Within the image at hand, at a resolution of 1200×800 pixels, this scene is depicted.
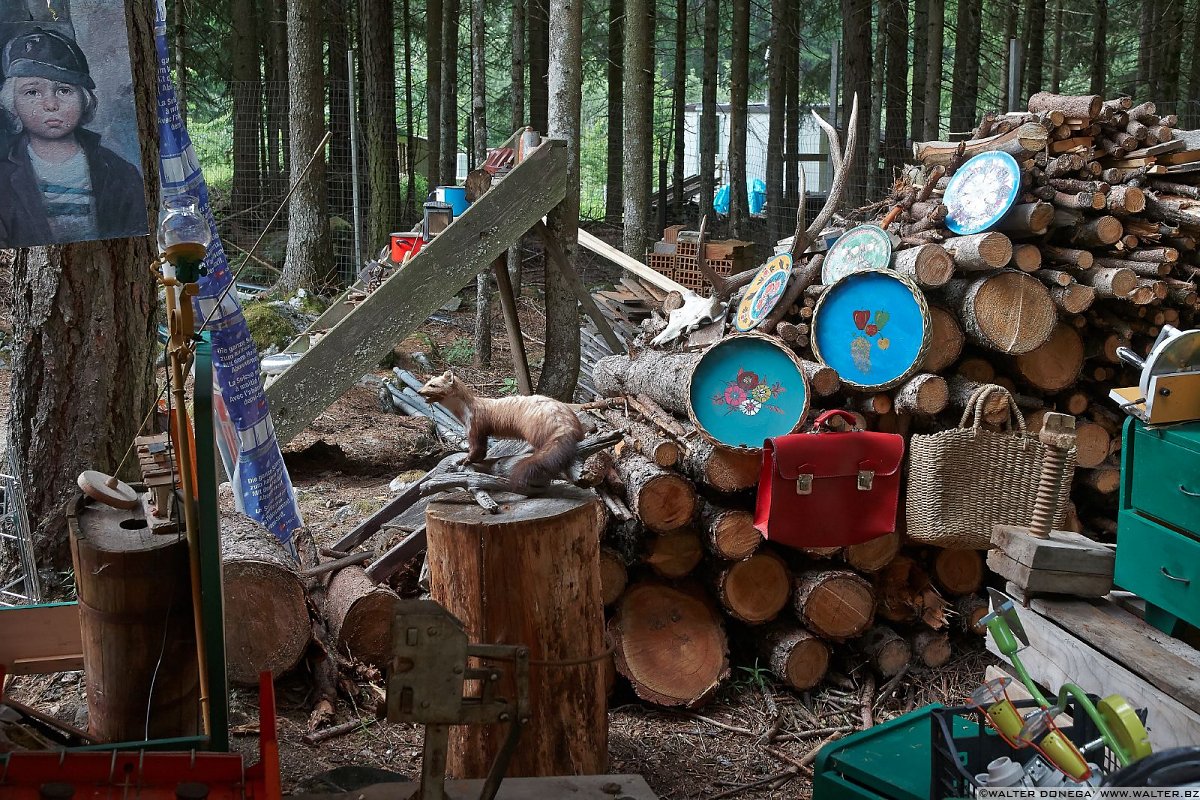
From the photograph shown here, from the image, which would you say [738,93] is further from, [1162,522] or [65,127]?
[1162,522]

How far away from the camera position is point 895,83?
16109mm

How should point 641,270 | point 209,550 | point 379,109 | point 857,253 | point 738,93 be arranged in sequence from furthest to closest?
point 738,93 < point 379,109 < point 641,270 < point 857,253 < point 209,550

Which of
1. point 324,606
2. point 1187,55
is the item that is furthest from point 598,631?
point 1187,55

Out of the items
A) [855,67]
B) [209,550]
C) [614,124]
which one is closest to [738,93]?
[855,67]

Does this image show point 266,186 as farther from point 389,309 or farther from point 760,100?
point 760,100

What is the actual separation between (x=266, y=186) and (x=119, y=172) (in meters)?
15.4

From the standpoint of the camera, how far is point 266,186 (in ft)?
59.1

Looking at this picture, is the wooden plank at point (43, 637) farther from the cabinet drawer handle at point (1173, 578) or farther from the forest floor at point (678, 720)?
the cabinet drawer handle at point (1173, 578)

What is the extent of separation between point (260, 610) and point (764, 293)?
3.39 meters

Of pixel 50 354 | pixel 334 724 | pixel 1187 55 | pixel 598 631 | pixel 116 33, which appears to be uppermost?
pixel 1187 55

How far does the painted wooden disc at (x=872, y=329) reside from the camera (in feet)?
17.9

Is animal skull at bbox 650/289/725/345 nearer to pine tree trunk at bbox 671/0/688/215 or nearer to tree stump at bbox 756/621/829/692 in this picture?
tree stump at bbox 756/621/829/692

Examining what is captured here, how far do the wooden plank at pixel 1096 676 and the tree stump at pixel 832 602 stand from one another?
2.16 meters

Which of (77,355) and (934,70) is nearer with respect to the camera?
(77,355)
